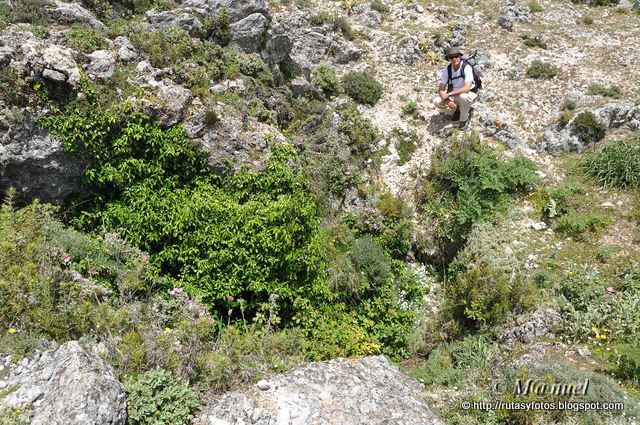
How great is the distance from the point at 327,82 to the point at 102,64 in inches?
271

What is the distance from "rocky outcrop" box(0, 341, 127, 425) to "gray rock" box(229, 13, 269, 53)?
10.1 m

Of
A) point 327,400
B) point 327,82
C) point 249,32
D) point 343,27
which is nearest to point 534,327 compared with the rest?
point 327,400

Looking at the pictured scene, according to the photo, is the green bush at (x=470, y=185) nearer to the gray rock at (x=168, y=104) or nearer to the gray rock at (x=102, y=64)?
the gray rock at (x=168, y=104)

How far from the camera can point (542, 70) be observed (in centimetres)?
1369

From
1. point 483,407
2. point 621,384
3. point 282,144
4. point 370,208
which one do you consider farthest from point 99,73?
point 621,384

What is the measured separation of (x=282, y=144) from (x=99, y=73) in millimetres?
4386

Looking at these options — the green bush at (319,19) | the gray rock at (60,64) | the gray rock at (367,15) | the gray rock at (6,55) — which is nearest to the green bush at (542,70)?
the gray rock at (367,15)

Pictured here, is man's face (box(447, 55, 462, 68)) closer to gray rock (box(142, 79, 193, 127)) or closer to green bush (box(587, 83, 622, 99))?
green bush (box(587, 83, 622, 99))

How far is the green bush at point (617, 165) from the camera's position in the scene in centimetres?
1008

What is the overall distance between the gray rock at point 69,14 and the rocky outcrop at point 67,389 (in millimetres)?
8995

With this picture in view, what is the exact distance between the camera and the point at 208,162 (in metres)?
9.62

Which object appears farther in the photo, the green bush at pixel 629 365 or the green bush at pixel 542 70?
the green bush at pixel 542 70

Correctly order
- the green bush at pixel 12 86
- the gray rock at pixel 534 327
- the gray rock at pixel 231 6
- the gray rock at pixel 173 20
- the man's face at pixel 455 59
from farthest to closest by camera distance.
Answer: the gray rock at pixel 231 6 < the man's face at pixel 455 59 < the gray rock at pixel 173 20 < the green bush at pixel 12 86 < the gray rock at pixel 534 327

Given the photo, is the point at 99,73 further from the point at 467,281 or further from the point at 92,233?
the point at 467,281
